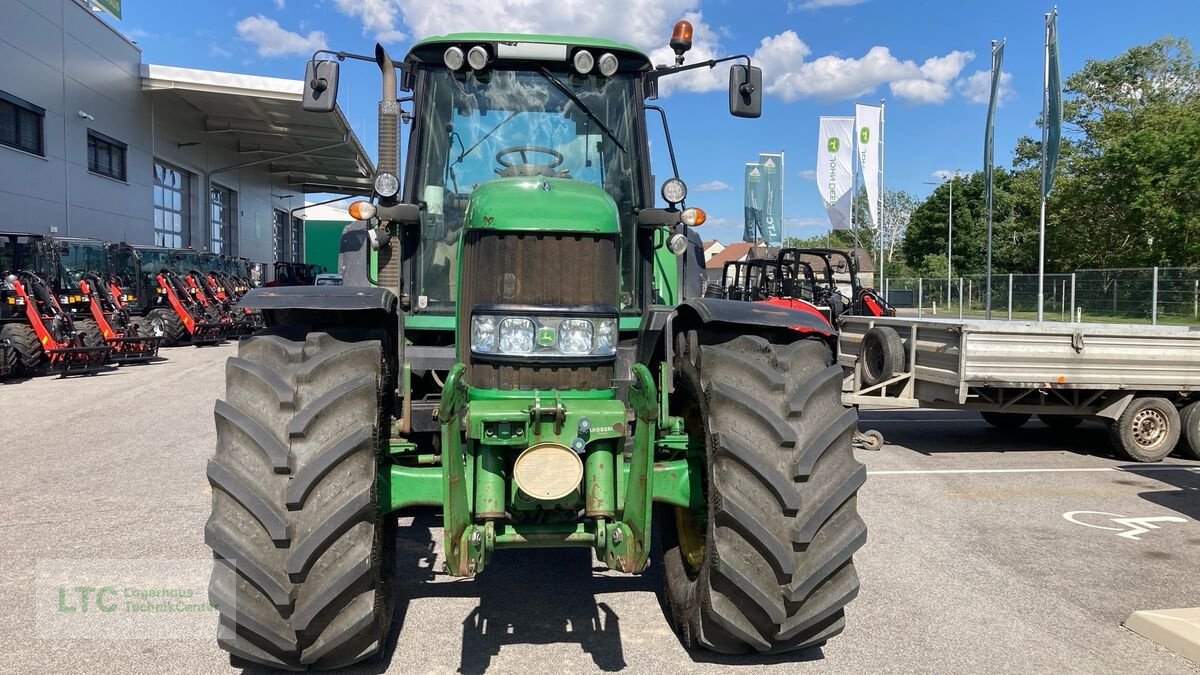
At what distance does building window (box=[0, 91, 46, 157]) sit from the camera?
18938mm

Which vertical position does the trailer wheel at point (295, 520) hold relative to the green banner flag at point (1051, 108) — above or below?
below

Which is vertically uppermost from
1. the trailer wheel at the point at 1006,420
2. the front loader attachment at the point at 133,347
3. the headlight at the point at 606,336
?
the headlight at the point at 606,336

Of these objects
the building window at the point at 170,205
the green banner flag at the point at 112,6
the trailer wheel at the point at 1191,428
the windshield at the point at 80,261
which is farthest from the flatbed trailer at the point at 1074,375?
the building window at the point at 170,205

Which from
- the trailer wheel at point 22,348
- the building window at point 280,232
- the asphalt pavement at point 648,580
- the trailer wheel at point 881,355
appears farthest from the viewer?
the building window at point 280,232

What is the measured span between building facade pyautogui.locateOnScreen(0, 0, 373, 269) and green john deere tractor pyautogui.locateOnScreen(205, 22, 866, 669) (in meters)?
19.1

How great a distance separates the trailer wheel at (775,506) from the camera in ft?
11.0

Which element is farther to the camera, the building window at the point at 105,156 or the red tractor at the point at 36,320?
the building window at the point at 105,156

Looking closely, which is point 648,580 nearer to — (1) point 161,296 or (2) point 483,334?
(2) point 483,334

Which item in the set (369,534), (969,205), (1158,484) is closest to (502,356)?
(369,534)

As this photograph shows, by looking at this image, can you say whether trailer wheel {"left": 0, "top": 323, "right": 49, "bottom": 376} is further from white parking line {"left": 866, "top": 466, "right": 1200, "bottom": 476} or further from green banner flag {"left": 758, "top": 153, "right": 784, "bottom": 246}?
green banner flag {"left": 758, "top": 153, "right": 784, "bottom": 246}

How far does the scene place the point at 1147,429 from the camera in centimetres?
892

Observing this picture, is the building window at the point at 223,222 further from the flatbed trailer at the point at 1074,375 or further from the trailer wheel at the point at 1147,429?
the trailer wheel at the point at 1147,429

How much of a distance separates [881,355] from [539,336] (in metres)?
6.95

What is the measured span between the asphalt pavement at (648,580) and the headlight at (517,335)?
1.14 m
